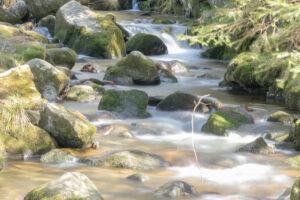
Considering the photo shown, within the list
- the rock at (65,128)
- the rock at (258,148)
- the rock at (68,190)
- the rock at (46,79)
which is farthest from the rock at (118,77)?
the rock at (68,190)

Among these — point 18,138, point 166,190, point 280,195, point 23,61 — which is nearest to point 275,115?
point 280,195

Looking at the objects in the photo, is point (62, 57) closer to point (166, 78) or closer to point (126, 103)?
point (166, 78)

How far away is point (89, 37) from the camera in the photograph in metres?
17.1

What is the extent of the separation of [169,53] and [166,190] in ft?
47.6

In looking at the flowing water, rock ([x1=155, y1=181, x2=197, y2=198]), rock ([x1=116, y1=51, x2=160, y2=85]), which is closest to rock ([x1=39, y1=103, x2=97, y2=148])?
the flowing water

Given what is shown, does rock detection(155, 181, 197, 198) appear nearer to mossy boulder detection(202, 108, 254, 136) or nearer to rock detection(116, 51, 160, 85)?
mossy boulder detection(202, 108, 254, 136)

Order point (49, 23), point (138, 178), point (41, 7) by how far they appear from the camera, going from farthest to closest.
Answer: point (41, 7) < point (49, 23) < point (138, 178)

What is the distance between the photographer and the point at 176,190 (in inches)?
187

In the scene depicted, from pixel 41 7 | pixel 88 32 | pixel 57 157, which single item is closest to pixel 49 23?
pixel 41 7

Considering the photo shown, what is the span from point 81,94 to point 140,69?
8.81 feet

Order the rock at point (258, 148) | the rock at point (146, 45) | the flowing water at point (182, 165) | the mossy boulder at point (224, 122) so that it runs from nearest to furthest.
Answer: the flowing water at point (182, 165) → the rock at point (258, 148) → the mossy boulder at point (224, 122) → the rock at point (146, 45)

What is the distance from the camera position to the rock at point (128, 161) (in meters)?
5.72

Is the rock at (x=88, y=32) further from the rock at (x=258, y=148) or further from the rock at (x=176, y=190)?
the rock at (x=176, y=190)

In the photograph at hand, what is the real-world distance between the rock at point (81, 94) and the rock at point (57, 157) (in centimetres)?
398
